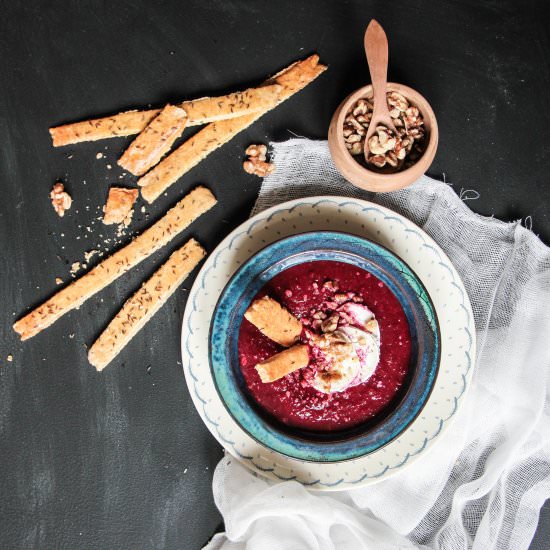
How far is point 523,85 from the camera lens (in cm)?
269

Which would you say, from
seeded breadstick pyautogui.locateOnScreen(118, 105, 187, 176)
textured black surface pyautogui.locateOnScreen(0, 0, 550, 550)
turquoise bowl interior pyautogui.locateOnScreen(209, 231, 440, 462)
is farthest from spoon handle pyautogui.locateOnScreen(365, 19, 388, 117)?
seeded breadstick pyautogui.locateOnScreen(118, 105, 187, 176)

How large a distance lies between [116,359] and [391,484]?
132cm

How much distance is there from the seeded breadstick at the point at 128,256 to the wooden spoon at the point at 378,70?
79cm

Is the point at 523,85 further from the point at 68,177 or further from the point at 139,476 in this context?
the point at 139,476

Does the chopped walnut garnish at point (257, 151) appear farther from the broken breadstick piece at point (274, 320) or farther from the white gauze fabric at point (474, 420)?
the broken breadstick piece at point (274, 320)

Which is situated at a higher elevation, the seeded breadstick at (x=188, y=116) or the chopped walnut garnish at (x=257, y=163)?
the seeded breadstick at (x=188, y=116)

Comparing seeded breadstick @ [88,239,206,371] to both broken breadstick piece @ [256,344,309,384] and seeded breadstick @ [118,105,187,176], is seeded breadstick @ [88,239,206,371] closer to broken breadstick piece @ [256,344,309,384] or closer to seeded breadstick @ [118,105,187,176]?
seeded breadstick @ [118,105,187,176]

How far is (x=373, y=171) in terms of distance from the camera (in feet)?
7.88

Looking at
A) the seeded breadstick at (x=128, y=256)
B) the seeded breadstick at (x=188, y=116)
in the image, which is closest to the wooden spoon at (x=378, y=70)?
the seeded breadstick at (x=188, y=116)

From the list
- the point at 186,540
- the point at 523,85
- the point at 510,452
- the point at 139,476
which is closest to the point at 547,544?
the point at 510,452

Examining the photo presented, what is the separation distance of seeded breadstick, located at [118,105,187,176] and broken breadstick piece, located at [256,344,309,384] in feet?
3.33

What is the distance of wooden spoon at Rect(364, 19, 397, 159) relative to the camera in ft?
7.66

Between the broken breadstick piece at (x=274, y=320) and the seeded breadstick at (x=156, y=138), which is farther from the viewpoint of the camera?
the seeded breadstick at (x=156, y=138)

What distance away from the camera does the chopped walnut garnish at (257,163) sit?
8.55 ft
